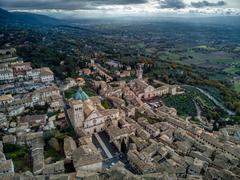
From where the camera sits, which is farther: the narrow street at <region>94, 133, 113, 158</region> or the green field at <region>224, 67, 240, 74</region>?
the green field at <region>224, 67, 240, 74</region>

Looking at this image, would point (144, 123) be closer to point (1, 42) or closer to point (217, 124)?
point (217, 124)

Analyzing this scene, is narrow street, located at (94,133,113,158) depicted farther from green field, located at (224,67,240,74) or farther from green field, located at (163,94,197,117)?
green field, located at (224,67,240,74)

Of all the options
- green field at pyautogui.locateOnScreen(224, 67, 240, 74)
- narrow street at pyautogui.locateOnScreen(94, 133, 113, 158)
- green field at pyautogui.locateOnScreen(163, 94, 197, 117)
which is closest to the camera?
narrow street at pyautogui.locateOnScreen(94, 133, 113, 158)

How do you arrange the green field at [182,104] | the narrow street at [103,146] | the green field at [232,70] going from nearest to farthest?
the narrow street at [103,146], the green field at [182,104], the green field at [232,70]

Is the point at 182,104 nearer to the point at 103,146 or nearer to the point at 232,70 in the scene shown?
the point at 103,146

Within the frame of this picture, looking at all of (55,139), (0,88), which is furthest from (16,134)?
(0,88)

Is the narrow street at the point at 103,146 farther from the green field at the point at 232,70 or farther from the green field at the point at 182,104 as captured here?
the green field at the point at 232,70

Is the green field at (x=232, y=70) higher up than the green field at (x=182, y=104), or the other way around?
the green field at (x=182, y=104)

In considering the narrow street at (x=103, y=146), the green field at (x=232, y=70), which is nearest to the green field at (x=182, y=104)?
the narrow street at (x=103, y=146)

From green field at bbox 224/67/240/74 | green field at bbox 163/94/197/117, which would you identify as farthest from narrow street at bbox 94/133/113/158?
green field at bbox 224/67/240/74

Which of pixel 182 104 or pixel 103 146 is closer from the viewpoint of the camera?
pixel 103 146

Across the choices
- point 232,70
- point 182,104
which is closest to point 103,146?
point 182,104

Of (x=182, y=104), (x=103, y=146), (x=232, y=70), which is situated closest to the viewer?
(x=103, y=146)
